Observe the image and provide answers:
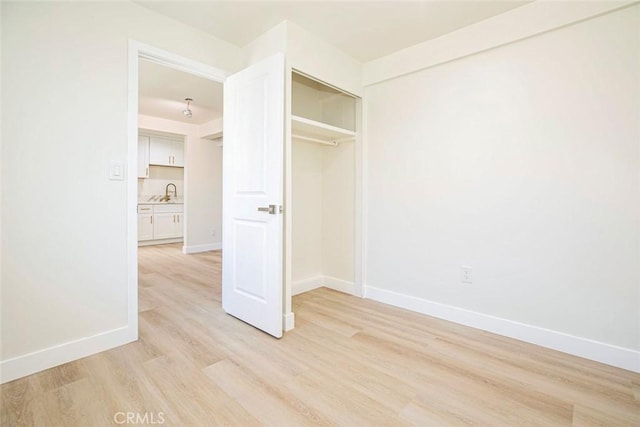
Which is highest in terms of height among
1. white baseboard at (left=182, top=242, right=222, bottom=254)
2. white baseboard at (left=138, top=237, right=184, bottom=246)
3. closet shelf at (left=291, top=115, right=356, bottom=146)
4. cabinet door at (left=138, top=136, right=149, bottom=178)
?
cabinet door at (left=138, top=136, right=149, bottom=178)

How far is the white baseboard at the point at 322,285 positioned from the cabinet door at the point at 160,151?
15.8ft

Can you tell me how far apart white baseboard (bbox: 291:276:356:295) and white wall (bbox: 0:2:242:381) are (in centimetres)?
156

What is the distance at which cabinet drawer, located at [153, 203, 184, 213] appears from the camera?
20.8 ft

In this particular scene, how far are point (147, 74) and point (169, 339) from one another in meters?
2.86

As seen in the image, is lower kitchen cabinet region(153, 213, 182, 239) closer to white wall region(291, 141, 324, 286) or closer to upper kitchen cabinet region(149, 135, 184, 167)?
upper kitchen cabinet region(149, 135, 184, 167)

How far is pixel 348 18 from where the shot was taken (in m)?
2.29

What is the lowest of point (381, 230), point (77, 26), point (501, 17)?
point (381, 230)

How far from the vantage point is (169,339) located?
215cm

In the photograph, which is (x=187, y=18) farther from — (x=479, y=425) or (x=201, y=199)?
(x=201, y=199)

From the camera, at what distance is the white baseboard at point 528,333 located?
1.84m

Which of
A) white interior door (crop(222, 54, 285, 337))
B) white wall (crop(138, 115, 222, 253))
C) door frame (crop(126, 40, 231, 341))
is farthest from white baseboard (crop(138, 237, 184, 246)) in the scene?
door frame (crop(126, 40, 231, 341))

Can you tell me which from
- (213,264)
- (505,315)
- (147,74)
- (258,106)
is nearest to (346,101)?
(258,106)

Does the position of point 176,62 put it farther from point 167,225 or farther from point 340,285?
point 167,225

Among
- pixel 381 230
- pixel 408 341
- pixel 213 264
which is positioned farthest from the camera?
pixel 213 264
